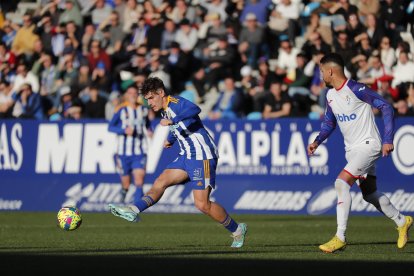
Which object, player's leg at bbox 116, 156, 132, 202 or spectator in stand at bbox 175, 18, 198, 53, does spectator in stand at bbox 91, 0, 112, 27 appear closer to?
spectator in stand at bbox 175, 18, 198, 53

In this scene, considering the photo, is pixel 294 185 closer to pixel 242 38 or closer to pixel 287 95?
pixel 287 95

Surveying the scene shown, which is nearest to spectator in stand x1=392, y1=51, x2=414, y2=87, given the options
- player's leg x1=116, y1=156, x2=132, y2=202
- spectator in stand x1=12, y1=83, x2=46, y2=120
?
player's leg x1=116, y1=156, x2=132, y2=202

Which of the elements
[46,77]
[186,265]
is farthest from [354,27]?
[186,265]

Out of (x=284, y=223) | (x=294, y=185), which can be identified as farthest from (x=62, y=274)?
(x=294, y=185)

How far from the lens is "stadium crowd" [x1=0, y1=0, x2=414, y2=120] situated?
23.9m

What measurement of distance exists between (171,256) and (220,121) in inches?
414

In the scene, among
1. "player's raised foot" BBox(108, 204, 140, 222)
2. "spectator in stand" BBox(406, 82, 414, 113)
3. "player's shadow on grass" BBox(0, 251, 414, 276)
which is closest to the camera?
"player's shadow on grass" BBox(0, 251, 414, 276)

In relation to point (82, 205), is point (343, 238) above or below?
above

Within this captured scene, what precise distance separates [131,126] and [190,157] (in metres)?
8.13

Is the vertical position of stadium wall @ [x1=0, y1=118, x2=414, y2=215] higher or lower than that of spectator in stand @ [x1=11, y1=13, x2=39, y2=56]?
lower

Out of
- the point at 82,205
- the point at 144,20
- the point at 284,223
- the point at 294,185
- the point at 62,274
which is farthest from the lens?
the point at 144,20

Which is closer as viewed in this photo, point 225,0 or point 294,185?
point 294,185

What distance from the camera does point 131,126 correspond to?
21.5 metres

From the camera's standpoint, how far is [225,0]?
2748 centimetres
